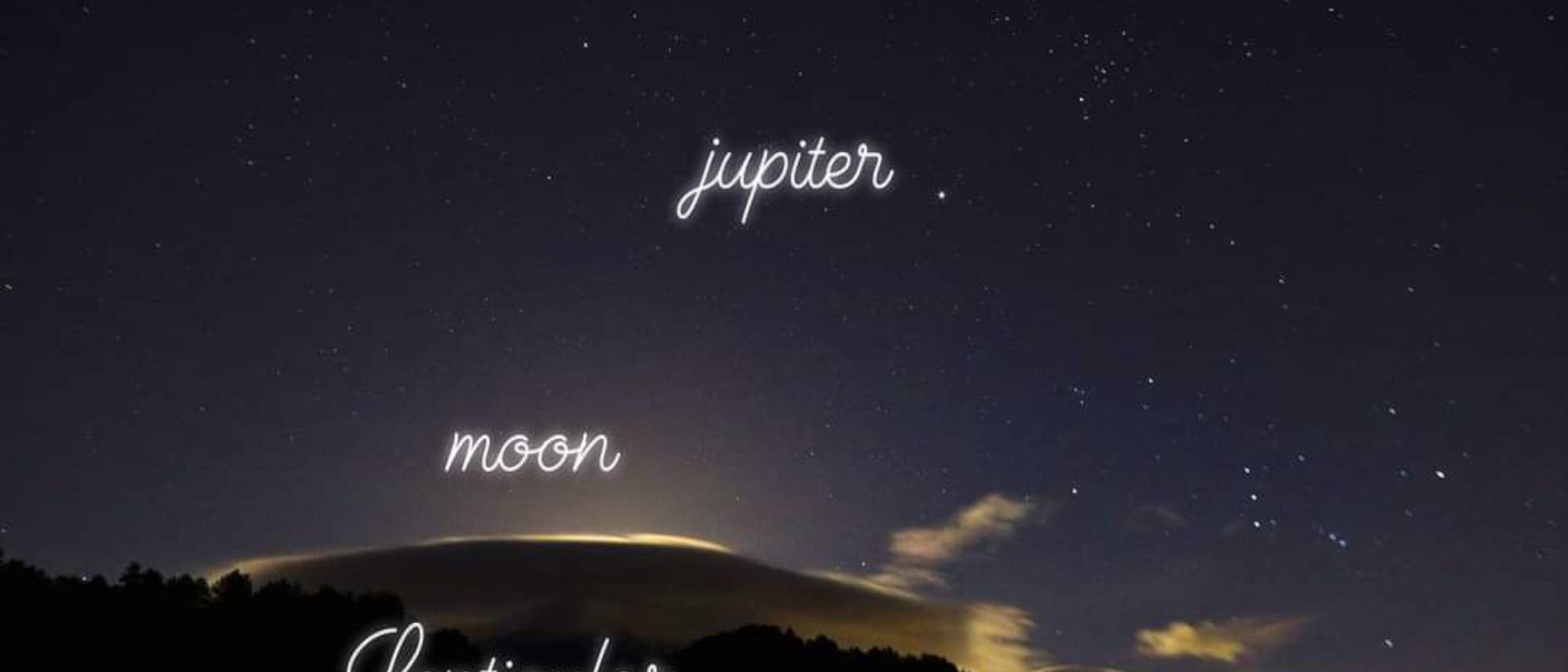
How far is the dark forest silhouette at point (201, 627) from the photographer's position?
30.3m

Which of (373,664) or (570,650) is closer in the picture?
(373,664)

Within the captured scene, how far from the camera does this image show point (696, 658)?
40844mm

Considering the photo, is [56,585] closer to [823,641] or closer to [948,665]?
[823,641]

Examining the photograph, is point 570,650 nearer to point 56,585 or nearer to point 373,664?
point 373,664

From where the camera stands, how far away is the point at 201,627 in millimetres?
32562

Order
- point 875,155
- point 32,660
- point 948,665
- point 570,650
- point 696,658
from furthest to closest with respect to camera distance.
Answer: point 948,665 → point 696,658 → point 570,650 → point 32,660 → point 875,155

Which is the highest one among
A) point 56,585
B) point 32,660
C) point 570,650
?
point 570,650

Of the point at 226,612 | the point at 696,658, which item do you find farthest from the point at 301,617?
the point at 696,658

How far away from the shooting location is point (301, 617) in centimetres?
3422

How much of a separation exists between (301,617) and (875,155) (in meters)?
19.4

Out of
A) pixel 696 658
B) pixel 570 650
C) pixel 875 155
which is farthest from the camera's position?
pixel 696 658

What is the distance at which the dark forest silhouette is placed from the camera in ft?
99.3

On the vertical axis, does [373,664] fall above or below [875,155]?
below

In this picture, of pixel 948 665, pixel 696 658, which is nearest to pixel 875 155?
pixel 696 658
